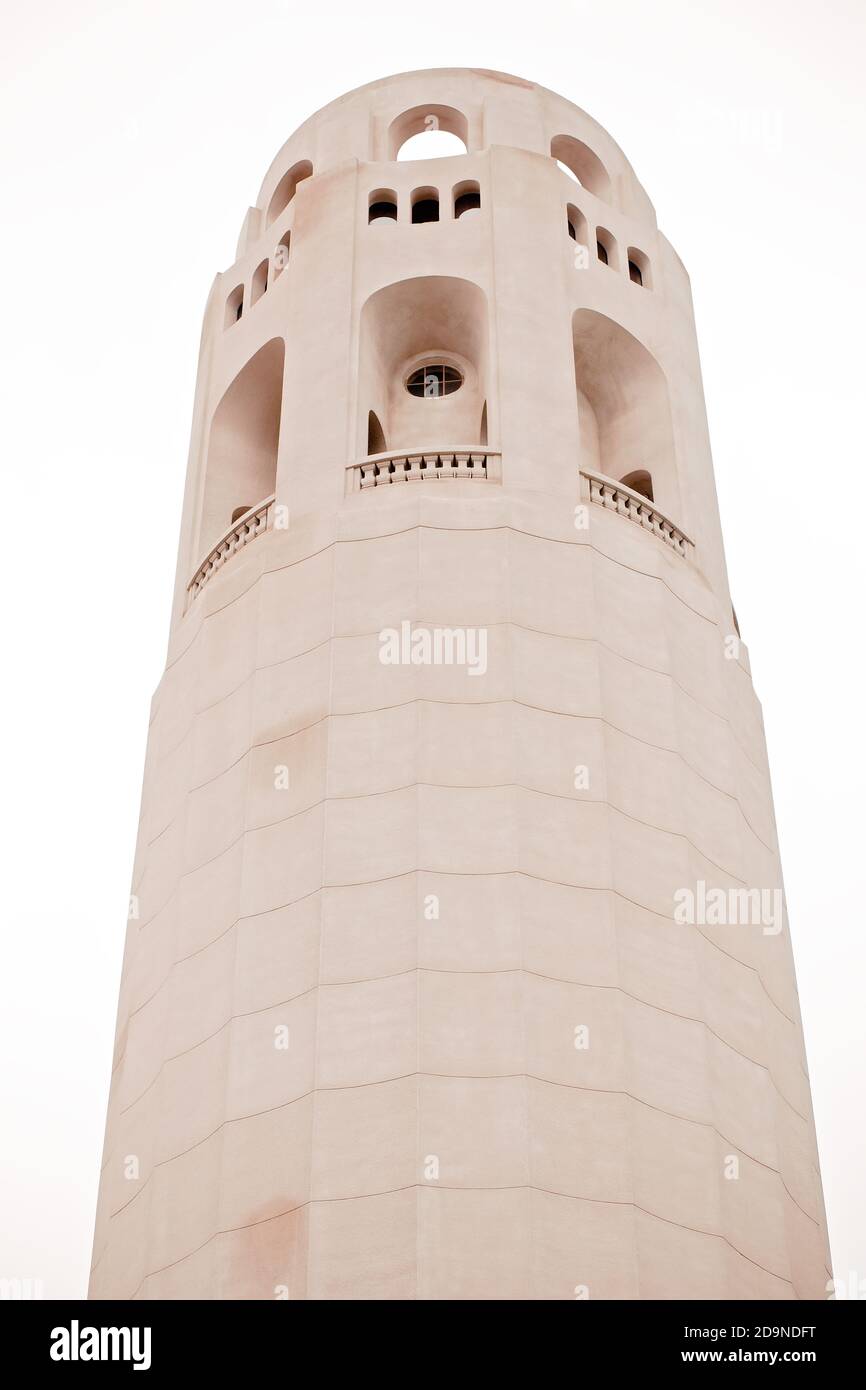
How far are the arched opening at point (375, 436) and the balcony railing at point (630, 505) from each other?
17.8ft

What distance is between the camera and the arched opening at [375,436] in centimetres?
4131

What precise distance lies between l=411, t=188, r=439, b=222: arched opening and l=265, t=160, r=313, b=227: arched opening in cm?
414

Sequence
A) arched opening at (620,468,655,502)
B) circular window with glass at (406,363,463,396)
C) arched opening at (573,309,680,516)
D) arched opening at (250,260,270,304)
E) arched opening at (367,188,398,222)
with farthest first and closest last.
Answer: arched opening at (250,260,270,304)
arched opening at (367,188,398,222)
circular window with glass at (406,363,463,396)
arched opening at (620,468,655,502)
arched opening at (573,309,680,516)

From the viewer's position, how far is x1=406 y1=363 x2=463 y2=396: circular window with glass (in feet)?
142

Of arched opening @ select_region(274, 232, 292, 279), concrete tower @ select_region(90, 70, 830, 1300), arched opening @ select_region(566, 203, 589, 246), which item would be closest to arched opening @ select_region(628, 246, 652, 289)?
concrete tower @ select_region(90, 70, 830, 1300)

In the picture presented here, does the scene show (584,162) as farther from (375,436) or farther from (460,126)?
(375,436)

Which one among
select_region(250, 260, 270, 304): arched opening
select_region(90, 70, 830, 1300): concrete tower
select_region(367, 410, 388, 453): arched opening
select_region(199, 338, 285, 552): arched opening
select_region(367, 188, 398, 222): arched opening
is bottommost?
select_region(90, 70, 830, 1300): concrete tower

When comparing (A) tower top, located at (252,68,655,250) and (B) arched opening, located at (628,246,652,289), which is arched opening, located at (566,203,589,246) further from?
(A) tower top, located at (252,68,655,250)

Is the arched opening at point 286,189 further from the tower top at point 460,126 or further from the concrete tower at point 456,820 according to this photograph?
the concrete tower at point 456,820

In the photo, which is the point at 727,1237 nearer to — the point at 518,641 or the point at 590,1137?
the point at 590,1137

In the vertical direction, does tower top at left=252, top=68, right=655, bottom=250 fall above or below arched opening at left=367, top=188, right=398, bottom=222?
above

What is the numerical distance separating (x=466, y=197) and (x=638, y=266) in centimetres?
472

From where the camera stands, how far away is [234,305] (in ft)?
153
